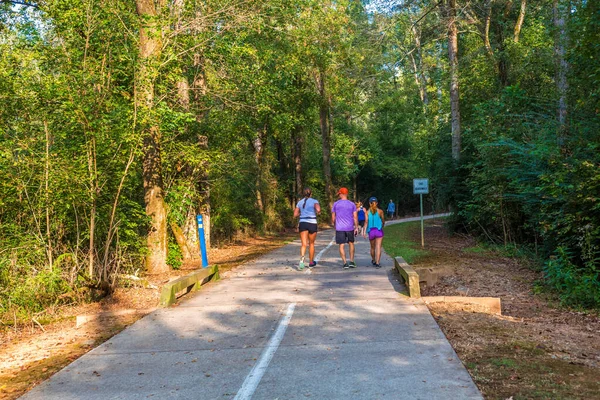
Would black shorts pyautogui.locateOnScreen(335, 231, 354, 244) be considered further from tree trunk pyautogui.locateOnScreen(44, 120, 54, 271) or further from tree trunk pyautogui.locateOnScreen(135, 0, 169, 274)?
tree trunk pyautogui.locateOnScreen(44, 120, 54, 271)

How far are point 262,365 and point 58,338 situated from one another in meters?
3.91

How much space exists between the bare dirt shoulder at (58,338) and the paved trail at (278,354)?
0.36m

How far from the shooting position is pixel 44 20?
11.5 meters

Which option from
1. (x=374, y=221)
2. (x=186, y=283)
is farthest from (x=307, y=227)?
(x=186, y=283)

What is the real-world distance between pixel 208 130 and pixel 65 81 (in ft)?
23.8

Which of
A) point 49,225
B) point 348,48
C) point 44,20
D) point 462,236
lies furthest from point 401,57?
point 49,225

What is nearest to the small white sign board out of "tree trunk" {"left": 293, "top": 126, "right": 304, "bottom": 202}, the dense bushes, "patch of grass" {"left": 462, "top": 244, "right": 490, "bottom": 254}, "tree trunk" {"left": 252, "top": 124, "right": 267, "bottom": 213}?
"patch of grass" {"left": 462, "top": 244, "right": 490, "bottom": 254}

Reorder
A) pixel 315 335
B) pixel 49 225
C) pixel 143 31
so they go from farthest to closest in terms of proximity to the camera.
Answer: pixel 143 31 → pixel 49 225 → pixel 315 335

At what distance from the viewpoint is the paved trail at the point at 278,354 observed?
533cm

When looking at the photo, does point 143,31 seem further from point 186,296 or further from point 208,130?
point 186,296

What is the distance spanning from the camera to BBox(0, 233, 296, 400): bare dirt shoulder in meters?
6.52

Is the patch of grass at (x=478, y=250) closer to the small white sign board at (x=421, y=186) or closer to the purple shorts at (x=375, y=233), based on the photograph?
the small white sign board at (x=421, y=186)

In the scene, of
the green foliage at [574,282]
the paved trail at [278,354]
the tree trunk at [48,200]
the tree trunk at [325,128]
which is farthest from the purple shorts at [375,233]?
the tree trunk at [325,128]

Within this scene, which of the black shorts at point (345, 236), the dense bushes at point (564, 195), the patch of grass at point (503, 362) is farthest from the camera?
the black shorts at point (345, 236)
